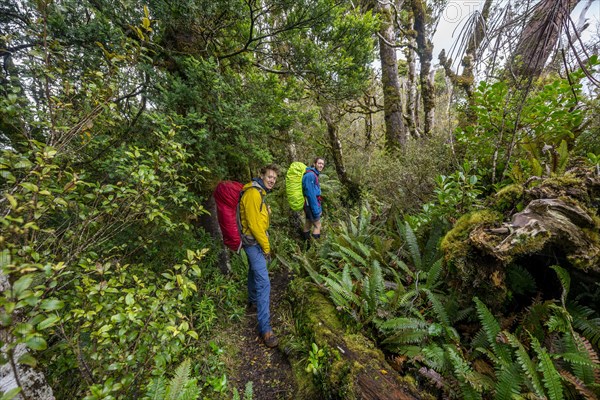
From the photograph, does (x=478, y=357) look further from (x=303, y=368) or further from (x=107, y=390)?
(x=107, y=390)

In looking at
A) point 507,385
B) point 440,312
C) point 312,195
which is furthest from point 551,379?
point 312,195

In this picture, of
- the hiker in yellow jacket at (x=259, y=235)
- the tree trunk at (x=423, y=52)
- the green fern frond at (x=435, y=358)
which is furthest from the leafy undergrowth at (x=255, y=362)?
the tree trunk at (x=423, y=52)

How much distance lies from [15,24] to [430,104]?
9174mm

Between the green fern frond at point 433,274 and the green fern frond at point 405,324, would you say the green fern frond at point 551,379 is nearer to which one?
the green fern frond at point 405,324

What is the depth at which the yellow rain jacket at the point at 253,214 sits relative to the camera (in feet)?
11.8

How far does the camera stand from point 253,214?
142 inches

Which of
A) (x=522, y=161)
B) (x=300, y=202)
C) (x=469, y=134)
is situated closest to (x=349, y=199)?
(x=300, y=202)

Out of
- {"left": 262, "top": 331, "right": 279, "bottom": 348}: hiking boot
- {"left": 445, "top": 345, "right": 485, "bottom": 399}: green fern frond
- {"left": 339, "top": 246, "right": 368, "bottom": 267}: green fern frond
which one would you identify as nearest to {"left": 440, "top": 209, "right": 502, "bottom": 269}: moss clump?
{"left": 445, "top": 345, "right": 485, "bottom": 399}: green fern frond

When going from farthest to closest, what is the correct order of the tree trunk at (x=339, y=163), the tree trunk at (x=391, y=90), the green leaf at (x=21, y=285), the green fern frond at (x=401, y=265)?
the tree trunk at (x=339, y=163) → the tree trunk at (x=391, y=90) → the green fern frond at (x=401, y=265) → the green leaf at (x=21, y=285)

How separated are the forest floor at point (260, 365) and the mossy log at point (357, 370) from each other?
28.8 inches

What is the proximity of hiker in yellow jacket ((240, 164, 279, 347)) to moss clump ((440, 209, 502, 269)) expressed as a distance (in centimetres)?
243

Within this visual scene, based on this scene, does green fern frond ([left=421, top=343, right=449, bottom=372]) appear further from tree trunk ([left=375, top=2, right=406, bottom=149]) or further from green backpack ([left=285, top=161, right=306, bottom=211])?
tree trunk ([left=375, top=2, right=406, bottom=149])

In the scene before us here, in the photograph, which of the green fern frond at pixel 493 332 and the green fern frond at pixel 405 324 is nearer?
the green fern frond at pixel 493 332

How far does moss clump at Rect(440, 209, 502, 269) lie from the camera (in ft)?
7.80
